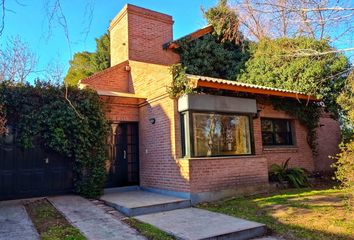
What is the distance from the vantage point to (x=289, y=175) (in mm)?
11414

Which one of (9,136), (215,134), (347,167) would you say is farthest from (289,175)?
(9,136)

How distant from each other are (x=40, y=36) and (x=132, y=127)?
26.8 ft

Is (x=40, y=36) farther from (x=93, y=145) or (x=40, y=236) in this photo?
(x=93, y=145)

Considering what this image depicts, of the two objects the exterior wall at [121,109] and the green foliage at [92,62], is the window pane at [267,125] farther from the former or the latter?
the green foliage at [92,62]

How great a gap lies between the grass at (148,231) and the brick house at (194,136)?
7.68 ft

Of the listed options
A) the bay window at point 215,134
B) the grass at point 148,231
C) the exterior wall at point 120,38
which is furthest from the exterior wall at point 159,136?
the exterior wall at point 120,38

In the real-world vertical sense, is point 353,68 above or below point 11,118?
above

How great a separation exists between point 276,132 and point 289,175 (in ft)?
6.28

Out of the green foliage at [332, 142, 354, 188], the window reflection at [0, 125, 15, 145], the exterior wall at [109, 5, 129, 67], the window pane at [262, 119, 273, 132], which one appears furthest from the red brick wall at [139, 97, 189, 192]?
the exterior wall at [109, 5, 129, 67]

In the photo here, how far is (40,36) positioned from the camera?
3525mm

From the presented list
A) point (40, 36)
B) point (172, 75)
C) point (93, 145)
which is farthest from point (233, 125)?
point (40, 36)

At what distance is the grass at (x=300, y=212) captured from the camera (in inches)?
234

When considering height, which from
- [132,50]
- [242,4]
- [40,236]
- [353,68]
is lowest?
[40,236]

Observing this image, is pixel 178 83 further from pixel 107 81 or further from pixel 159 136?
pixel 107 81
